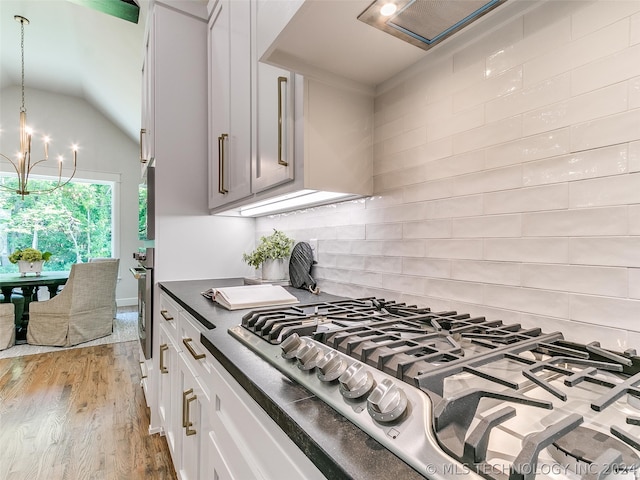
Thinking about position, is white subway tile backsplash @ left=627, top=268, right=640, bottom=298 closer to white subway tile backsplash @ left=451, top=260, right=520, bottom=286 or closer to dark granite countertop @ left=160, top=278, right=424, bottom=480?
white subway tile backsplash @ left=451, top=260, right=520, bottom=286

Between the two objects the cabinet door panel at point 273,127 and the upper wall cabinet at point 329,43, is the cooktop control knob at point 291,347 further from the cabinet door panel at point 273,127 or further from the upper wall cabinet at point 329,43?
the upper wall cabinet at point 329,43

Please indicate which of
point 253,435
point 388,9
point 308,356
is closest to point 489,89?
point 388,9

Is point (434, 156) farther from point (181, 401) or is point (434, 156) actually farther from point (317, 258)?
point (181, 401)

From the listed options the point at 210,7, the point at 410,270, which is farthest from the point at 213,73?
the point at 410,270

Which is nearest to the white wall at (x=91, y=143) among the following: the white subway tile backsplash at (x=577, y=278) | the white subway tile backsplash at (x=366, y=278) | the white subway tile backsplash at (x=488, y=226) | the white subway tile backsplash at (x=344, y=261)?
the white subway tile backsplash at (x=344, y=261)

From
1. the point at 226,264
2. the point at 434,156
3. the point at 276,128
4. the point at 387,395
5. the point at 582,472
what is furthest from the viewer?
the point at 226,264

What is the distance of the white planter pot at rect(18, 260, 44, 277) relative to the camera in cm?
392

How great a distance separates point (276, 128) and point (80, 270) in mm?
3492

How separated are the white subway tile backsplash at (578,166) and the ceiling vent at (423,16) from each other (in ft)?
1.41

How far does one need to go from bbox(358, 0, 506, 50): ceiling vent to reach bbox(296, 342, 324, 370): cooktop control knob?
0.86 metres

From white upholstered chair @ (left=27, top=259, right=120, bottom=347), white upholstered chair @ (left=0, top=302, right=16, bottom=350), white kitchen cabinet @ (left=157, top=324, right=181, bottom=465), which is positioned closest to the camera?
white kitchen cabinet @ (left=157, top=324, right=181, bottom=465)

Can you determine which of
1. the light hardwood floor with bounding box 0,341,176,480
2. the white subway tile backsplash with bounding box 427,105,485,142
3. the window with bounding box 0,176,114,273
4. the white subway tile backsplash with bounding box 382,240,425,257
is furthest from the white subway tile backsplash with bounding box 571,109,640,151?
the window with bounding box 0,176,114,273

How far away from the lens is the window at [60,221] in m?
4.82

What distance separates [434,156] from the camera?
3.68 ft
